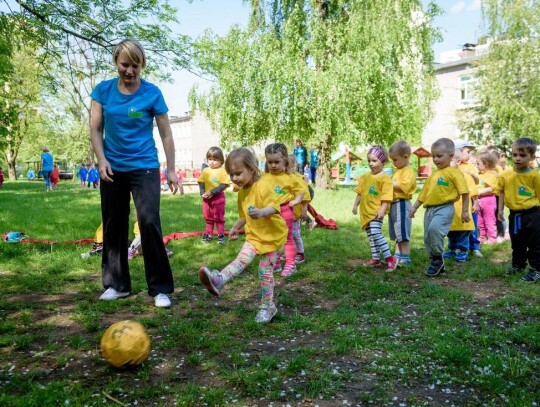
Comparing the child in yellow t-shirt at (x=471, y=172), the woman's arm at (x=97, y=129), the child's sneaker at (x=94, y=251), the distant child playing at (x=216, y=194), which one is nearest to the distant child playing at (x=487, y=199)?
the child in yellow t-shirt at (x=471, y=172)

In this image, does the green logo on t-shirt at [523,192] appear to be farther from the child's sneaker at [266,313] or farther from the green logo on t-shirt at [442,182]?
the child's sneaker at [266,313]

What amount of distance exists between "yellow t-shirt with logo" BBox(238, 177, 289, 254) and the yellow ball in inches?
59.1

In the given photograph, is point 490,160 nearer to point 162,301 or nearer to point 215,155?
point 215,155

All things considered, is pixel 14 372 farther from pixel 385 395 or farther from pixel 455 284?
pixel 455 284

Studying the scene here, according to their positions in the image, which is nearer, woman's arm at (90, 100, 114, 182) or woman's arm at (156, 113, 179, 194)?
woman's arm at (90, 100, 114, 182)

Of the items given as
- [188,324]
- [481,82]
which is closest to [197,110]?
[188,324]

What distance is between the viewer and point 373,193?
7348 millimetres

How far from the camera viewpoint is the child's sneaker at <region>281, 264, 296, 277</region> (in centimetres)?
676

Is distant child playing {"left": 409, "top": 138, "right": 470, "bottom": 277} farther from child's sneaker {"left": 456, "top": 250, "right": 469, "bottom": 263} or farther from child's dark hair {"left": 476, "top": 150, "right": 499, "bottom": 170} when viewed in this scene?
child's dark hair {"left": 476, "top": 150, "right": 499, "bottom": 170}

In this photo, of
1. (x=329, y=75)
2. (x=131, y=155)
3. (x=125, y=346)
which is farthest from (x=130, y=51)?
(x=329, y=75)

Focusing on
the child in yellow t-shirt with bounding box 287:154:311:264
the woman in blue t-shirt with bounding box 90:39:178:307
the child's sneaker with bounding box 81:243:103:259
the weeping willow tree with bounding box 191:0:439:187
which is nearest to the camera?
the woman in blue t-shirt with bounding box 90:39:178:307

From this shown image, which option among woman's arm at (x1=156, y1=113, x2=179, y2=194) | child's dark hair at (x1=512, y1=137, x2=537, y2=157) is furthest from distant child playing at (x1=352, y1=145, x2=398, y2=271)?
woman's arm at (x1=156, y1=113, x2=179, y2=194)

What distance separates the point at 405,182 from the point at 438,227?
0.99 m

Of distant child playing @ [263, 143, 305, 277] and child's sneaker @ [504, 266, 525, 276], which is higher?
distant child playing @ [263, 143, 305, 277]
